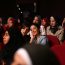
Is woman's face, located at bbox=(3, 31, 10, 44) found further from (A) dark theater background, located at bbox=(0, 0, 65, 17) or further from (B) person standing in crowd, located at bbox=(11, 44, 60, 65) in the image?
(A) dark theater background, located at bbox=(0, 0, 65, 17)

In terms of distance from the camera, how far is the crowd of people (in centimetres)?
107

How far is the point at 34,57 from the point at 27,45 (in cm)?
10

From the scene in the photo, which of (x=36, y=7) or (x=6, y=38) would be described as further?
(x=36, y=7)

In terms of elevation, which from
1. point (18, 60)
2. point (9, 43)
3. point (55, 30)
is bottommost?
point (55, 30)

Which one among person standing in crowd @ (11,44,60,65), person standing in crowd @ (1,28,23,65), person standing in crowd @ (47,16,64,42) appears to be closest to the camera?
person standing in crowd @ (11,44,60,65)

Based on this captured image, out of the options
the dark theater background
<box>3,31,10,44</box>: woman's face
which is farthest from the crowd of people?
the dark theater background

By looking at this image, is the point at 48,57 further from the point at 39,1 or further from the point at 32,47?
the point at 39,1

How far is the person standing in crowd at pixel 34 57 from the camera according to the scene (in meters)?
1.06

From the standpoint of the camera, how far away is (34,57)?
1062mm

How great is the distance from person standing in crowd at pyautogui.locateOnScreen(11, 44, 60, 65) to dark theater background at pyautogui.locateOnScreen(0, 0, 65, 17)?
1076 centimetres

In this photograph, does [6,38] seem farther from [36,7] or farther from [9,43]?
[36,7]

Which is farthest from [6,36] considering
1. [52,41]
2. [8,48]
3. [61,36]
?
[61,36]

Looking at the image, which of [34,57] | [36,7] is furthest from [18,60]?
[36,7]

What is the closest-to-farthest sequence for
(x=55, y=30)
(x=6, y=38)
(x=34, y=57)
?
(x=34, y=57), (x=6, y=38), (x=55, y=30)
